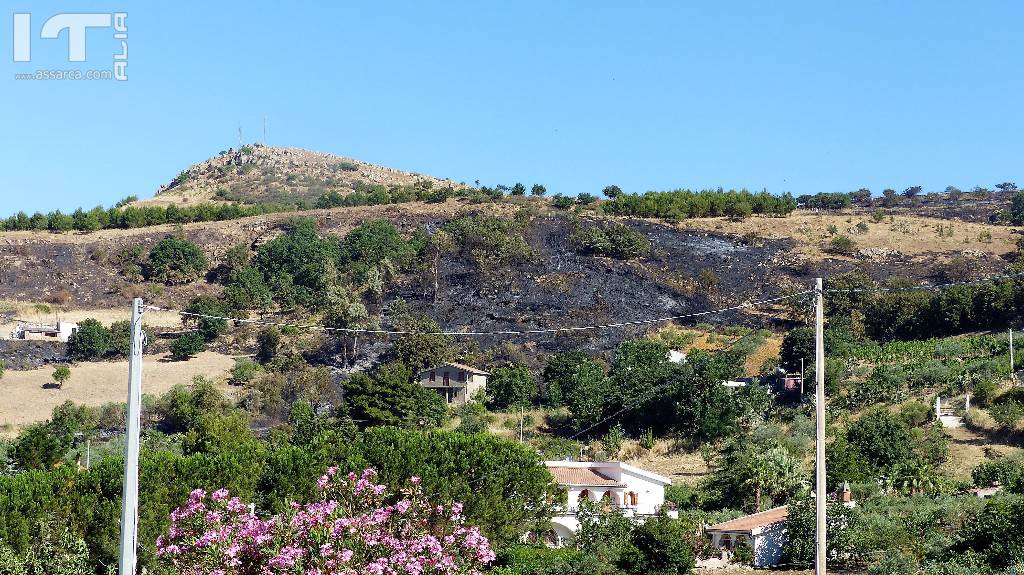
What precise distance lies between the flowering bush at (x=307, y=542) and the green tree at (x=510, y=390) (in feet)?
232

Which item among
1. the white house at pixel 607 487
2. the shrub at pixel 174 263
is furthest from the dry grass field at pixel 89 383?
the white house at pixel 607 487

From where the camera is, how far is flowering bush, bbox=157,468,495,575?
93.2 feet

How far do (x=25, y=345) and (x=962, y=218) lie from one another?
10027 centimetres

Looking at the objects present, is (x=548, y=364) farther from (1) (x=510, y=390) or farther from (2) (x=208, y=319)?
(2) (x=208, y=319)

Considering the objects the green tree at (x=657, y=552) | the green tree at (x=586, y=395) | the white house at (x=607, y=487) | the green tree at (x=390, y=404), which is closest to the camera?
the green tree at (x=657, y=552)

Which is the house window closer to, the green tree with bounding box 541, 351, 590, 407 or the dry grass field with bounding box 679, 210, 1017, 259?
the green tree with bounding box 541, 351, 590, 407

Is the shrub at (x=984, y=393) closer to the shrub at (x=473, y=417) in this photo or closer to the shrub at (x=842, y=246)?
the shrub at (x=473, y=417)

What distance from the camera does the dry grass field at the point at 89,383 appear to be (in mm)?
100125

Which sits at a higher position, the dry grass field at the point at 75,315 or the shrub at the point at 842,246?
the shrub at the point at 842,246

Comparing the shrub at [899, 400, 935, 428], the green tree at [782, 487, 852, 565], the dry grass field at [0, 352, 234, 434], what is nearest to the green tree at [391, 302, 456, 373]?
the dry grass field at [0, 352, 234, 434]

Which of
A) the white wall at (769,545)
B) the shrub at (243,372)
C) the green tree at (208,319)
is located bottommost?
the white wall at (769,545)

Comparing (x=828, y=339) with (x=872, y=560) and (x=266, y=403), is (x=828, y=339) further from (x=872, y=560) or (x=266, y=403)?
(x=872, y=560)

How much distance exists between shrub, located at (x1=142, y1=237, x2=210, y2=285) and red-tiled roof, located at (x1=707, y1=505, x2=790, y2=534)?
86460 millimetres

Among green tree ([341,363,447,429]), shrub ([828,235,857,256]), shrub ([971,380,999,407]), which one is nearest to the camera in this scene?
shrub ([971,380,999,407])
